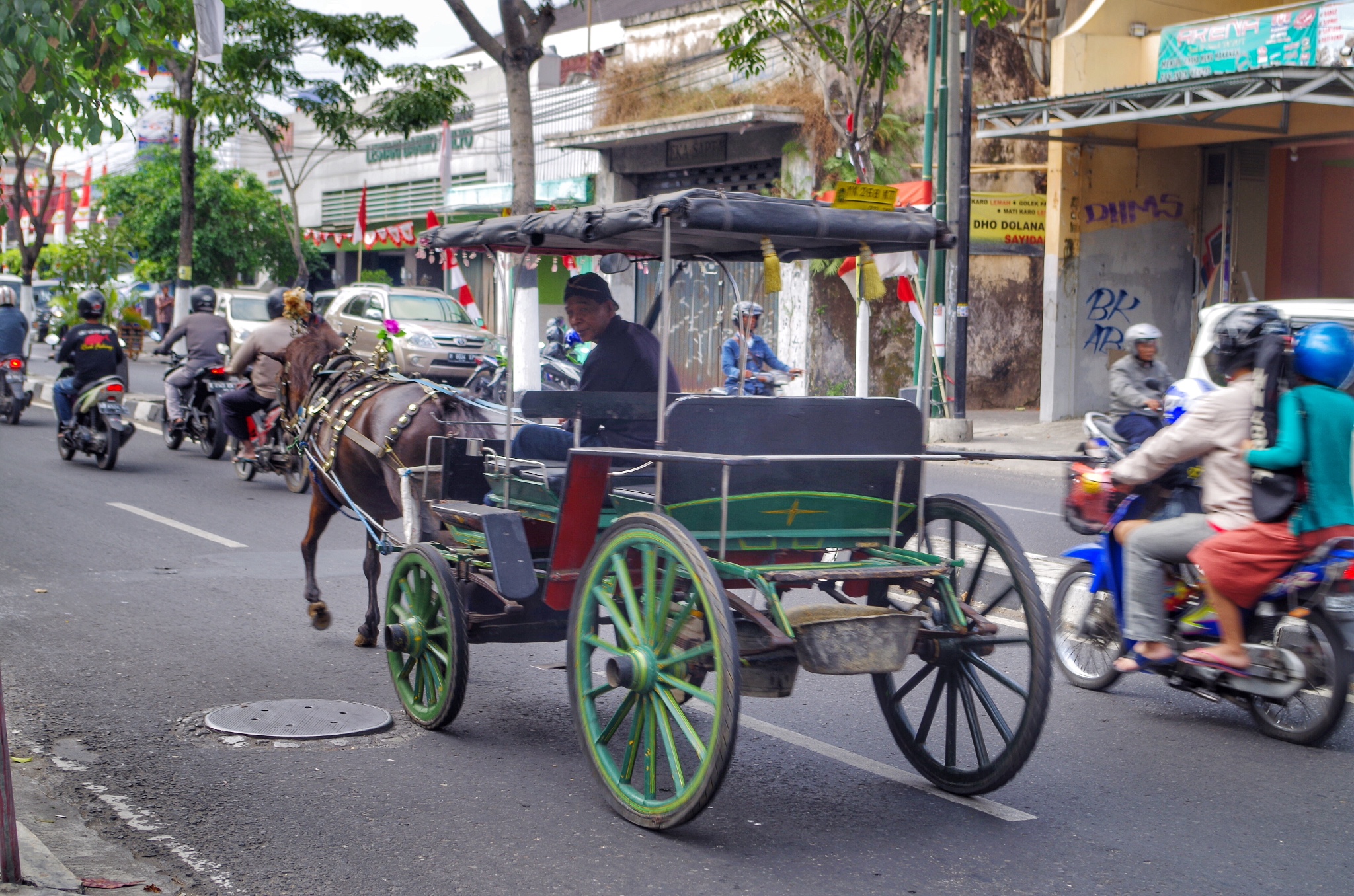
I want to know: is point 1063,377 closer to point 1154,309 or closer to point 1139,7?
point 1154,309

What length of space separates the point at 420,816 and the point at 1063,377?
1585 cm

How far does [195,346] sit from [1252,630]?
38.9ft

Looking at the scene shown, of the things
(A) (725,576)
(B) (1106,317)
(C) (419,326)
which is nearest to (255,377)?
(A) (725,576)

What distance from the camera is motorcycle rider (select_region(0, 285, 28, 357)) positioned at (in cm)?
1705

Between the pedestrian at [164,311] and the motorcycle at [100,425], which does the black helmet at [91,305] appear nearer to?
the motorcycle at [100,425]

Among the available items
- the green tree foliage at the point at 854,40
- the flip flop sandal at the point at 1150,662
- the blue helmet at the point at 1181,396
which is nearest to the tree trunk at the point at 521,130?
the green tree foliage at the point at 854,40

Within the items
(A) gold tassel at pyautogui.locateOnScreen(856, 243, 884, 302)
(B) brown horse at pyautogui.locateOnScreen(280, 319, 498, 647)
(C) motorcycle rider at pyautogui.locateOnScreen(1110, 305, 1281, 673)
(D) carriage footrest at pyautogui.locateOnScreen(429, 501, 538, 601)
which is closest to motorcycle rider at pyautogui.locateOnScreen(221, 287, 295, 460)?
(B) brown horse at pyautogui.locateOnScreen(280, 319, 498, 647)

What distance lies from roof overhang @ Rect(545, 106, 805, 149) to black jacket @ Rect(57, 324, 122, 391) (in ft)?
36.6

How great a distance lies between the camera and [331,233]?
3641 cm

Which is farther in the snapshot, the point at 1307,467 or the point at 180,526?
the point at 180,526

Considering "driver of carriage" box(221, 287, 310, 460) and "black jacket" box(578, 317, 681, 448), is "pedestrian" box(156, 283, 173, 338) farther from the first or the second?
"black jacket" box(578, 317, 681, 448)

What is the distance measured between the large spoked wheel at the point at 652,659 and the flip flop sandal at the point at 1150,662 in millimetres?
2161

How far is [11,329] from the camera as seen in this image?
17203 mm

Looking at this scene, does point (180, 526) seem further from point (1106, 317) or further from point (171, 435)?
point (1106, 317)
